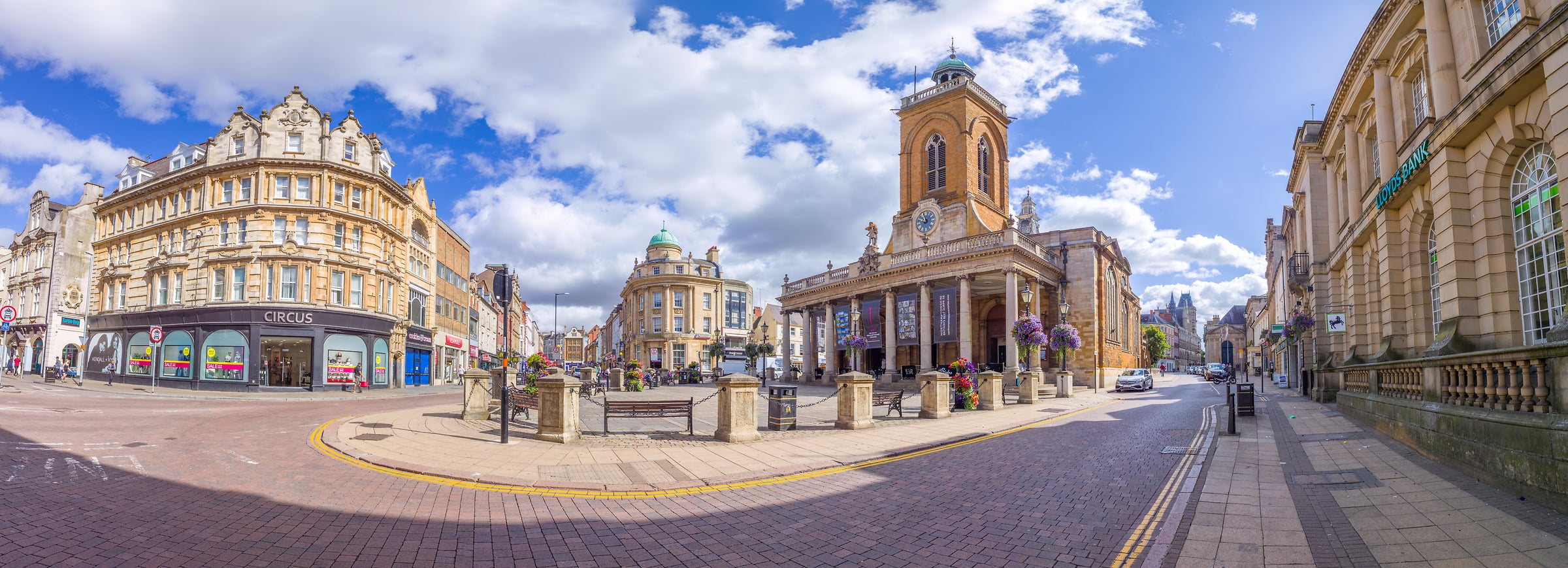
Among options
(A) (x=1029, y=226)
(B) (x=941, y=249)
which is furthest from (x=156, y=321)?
(A) (x=1029, y=226)

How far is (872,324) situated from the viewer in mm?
45875

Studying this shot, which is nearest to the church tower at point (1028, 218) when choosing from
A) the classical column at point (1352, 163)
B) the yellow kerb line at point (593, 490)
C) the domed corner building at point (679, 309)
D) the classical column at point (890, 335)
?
the domed corner building at point (679, 309)

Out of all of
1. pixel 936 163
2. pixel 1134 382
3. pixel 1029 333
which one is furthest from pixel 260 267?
pixel 1134 382

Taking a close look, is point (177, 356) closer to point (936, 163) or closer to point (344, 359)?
point (344, 359)

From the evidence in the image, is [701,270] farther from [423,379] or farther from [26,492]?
[26,492]

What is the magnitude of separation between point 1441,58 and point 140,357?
171 ft

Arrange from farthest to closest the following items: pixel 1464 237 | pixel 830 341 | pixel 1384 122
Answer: pixel 830 341, pixel 1384 122, pixel 1464 237

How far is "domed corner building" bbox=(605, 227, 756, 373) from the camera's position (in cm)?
8031

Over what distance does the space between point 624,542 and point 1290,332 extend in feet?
112

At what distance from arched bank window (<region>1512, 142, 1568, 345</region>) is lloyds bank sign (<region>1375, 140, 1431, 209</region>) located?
2.10m

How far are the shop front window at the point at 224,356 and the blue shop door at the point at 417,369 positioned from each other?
869 cm

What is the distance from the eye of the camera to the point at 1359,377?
17.1m

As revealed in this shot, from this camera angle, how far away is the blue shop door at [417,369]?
139 feet

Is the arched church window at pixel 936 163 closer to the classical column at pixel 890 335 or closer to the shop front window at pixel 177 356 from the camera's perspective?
the classical column at pixel 890 335
